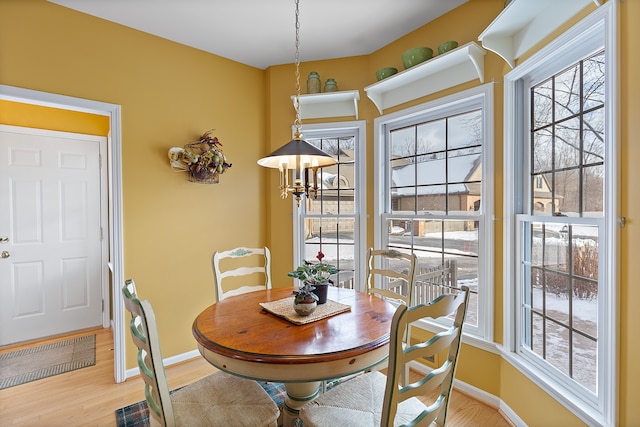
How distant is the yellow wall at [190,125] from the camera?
6.85 ft

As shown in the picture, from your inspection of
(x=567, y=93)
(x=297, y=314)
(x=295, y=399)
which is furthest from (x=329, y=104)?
(x=295, y=399)

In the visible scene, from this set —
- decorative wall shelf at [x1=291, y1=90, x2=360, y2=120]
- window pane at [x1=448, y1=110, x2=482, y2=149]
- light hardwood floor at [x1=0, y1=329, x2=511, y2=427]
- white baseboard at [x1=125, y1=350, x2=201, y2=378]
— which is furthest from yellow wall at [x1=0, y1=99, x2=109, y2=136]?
window pane at [x1=448, y1=110, x2=482, y2=149]

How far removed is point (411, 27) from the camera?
8.20 ft

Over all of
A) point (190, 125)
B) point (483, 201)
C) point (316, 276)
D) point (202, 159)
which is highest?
point (190, 125)

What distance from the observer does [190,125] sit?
2797mm

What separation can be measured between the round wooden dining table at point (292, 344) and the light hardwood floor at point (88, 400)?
3.46ft

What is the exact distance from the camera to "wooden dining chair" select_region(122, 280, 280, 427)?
1.09 m

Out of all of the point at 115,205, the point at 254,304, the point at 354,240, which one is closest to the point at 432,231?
the point at 354,240

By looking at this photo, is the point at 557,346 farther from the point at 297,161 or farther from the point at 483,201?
the point at 297,161

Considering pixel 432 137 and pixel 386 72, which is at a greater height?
pixel 386 72

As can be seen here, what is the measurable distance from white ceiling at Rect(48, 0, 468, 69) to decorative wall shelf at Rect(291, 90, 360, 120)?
412mm

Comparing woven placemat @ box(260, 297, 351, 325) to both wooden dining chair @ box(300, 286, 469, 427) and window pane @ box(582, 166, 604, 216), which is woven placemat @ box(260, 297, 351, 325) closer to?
wooden dining chair @ box(300, 286, 469, 427)

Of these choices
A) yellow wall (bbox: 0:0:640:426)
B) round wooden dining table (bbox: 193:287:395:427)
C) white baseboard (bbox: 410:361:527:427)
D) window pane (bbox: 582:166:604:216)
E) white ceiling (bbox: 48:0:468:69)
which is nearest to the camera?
round wooden dining table (bbox: 193:287:395:427)

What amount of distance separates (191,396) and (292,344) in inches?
22.6
